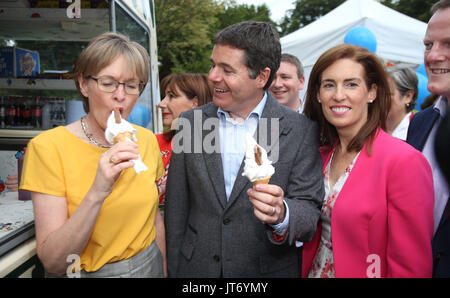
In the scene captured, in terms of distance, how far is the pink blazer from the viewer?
1.70 m

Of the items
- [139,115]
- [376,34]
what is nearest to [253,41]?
[139,115]

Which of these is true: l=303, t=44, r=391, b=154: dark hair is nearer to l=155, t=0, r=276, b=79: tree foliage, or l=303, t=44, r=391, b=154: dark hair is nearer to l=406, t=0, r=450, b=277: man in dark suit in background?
l=406, t=0, r=450, b=277: man in dark suit in background

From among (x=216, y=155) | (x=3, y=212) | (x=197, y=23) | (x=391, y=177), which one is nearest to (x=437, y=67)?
(x=391, y=177)

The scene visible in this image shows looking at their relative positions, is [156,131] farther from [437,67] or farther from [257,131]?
[437,67]

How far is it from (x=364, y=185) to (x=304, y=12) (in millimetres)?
47112

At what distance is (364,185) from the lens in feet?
6.09

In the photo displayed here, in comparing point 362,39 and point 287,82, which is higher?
point 362,39

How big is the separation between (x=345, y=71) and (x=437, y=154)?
0.73 meters

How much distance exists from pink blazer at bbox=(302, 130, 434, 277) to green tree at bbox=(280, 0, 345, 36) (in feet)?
146

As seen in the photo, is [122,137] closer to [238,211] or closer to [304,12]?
[238,211]

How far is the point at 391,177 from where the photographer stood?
1761mm
